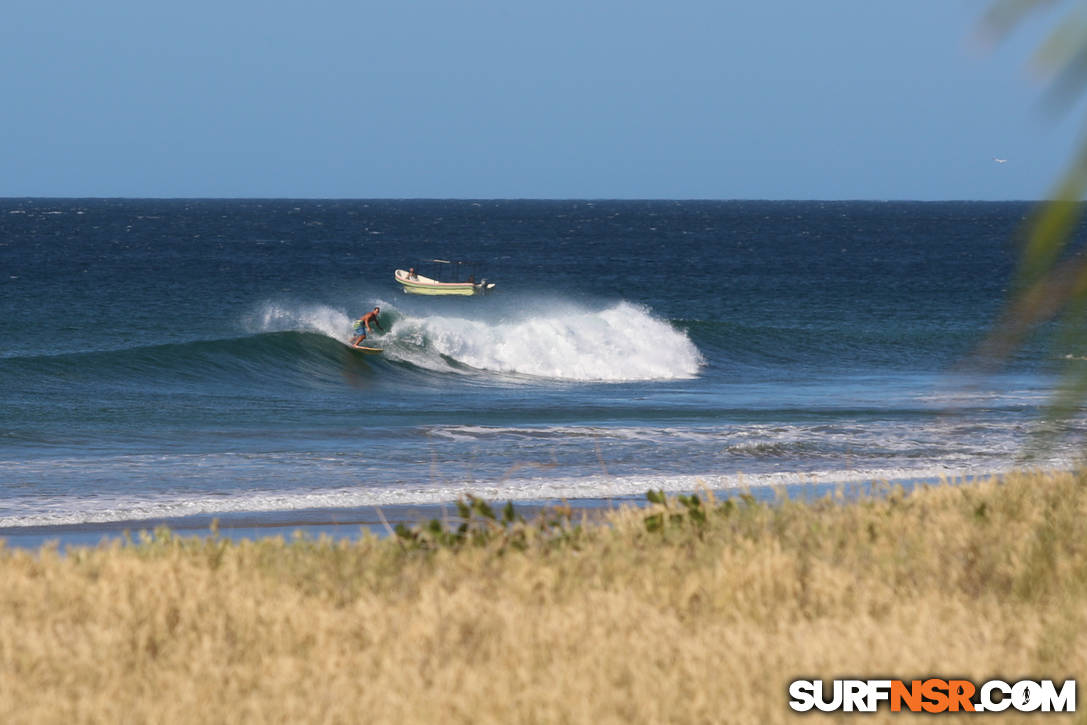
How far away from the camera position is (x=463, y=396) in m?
25.2

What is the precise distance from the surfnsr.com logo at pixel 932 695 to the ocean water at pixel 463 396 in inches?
28.0

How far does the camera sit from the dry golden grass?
422cm

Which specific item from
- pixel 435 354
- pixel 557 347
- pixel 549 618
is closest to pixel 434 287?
pixel 435 354

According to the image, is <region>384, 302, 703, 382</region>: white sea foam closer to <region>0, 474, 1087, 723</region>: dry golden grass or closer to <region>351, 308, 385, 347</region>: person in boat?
<region>351, 308, 385, 347</region>: person in boat

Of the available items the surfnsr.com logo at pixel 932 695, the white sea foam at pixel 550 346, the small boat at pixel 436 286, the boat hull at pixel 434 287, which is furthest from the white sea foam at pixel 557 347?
the surfnsr.com logo at pixel 932 695

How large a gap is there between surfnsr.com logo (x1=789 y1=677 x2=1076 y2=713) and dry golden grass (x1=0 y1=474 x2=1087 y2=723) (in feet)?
0.28

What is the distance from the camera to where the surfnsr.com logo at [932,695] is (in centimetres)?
403

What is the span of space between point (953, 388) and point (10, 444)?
17274mm

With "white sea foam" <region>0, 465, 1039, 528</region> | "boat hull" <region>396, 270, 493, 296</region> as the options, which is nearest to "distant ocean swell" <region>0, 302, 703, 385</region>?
"white sea foam" <region>0, 465, 1039, 528</region>

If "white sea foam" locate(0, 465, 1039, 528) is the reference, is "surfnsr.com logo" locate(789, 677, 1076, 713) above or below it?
above

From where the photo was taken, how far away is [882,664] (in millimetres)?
4422

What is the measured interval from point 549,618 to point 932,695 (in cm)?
153

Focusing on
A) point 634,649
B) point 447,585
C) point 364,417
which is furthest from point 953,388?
point 364,417

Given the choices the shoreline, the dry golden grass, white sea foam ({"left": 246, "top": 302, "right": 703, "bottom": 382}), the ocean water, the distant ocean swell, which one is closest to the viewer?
the dry golden grass
